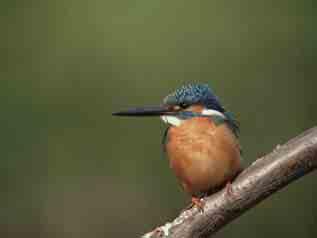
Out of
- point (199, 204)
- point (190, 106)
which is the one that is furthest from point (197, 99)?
point (199, 204)

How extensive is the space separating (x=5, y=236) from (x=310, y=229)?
1732 millimetres

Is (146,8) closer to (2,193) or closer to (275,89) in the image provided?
(275,89)

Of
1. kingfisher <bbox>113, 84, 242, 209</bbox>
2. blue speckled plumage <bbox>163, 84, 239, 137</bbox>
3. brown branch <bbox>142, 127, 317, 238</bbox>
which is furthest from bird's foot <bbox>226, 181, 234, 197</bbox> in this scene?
blue speckled plumage <bbox>163, 84, 239, 137</bbox>

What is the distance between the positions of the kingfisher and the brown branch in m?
0.19

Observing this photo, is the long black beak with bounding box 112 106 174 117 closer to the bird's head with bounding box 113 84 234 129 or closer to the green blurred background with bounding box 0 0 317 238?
the bird's head with bounding box 113 84 234 129

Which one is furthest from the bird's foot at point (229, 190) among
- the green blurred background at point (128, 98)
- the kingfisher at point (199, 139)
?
the green blurred background at point (128, 98)

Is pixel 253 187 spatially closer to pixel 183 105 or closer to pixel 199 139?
pixel 199 139

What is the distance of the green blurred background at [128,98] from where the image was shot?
14.1ft

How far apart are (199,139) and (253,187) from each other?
1.42 feet

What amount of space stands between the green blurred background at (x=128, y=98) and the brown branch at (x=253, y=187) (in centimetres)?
202

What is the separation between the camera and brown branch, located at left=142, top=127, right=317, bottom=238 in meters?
2.00

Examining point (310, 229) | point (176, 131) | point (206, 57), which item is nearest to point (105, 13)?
point (206, 57)

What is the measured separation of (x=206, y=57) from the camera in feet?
15.5

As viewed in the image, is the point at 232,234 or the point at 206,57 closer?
the point at 232,234
